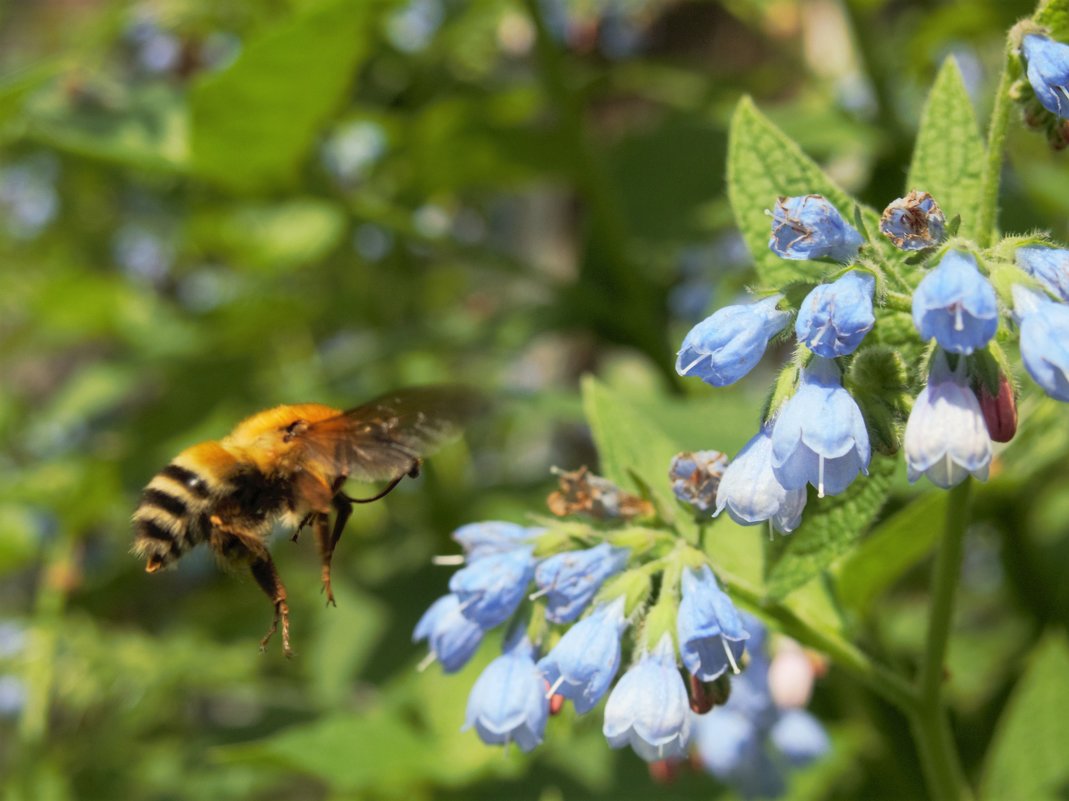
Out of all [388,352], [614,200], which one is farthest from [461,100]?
[388,352]

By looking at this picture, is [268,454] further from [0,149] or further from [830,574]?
[0,149]

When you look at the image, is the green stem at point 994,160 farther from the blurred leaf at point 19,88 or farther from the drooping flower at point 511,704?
the blurred leaf at point 19,88

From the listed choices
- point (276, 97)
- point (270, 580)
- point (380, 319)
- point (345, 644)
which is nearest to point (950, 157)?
point (270, 580)

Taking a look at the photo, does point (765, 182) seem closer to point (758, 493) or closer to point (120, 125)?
point (758, 493)

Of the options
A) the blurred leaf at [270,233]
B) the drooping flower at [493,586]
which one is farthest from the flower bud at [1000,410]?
the blurred leaf at [270,233]

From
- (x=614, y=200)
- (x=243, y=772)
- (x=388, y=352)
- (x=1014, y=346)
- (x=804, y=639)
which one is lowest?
(x=243, y=772)

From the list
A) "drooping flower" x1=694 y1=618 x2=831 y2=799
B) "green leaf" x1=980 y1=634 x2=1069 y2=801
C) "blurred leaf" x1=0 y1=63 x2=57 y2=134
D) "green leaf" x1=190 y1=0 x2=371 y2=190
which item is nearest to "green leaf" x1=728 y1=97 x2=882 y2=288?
"drooping flower" x1=694 y1=618 x2=831 y2=799

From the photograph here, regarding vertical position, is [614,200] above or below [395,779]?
above
